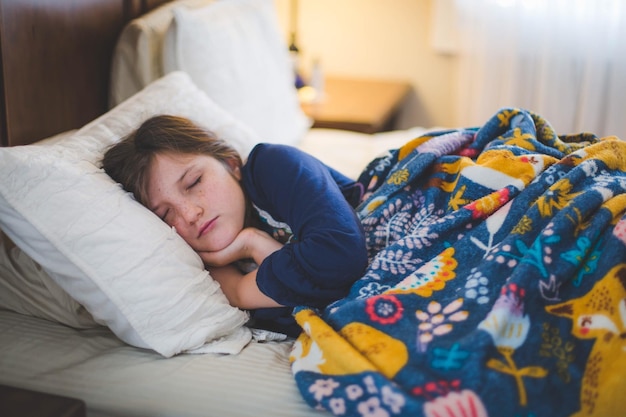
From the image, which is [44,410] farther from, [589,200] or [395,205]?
[589,200]

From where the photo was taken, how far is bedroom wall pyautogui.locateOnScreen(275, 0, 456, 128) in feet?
9.49

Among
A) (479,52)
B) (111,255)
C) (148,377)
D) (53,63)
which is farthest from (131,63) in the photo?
(479,52)

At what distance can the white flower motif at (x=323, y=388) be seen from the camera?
94cm

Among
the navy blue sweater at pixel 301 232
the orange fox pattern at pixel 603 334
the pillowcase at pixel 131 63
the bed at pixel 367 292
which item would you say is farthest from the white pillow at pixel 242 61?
the orange fox pattern at pixel 603 334

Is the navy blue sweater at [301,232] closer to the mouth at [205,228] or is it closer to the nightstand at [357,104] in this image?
the mouth at [205,228]

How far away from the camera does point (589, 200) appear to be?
104 centimetres

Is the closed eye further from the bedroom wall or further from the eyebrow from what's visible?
the bedroom wall

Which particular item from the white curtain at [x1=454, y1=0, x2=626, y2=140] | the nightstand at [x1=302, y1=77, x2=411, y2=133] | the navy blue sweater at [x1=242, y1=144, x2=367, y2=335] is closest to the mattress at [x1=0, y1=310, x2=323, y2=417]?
the navy blue sweater at [x1=242, y1=144, x2=367, y2=335]

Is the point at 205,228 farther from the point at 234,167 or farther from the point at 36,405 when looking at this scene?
the point at 36,405

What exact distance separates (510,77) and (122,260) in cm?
194

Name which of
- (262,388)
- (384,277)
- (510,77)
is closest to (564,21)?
(510,77)

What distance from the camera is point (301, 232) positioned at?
1161 millimetres

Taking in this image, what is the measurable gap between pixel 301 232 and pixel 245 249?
126 mm

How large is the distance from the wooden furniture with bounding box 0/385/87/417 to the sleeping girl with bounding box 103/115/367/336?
0.35 meters
